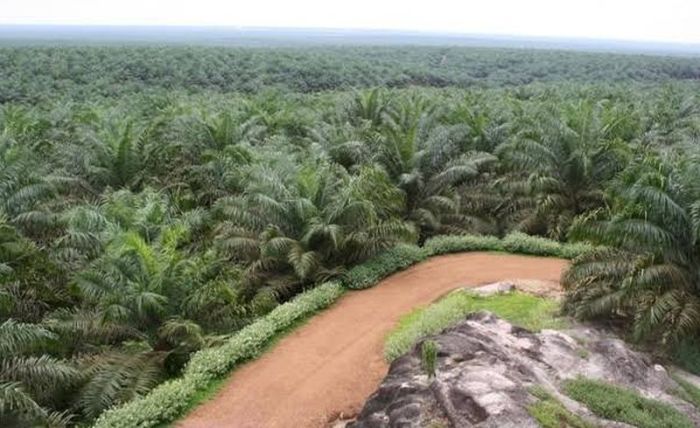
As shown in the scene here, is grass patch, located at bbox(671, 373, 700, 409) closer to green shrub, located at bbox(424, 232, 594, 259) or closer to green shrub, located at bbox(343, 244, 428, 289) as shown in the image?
green shrub, located at bbox(343, 244, 428, 289)

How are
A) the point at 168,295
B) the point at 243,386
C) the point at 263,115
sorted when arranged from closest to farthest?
1. the point at 243,386
2. the point at 168,295
3. the point at 263,115

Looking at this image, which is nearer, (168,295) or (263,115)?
(168,295)

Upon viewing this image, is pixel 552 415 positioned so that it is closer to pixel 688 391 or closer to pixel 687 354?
pixel 688 391

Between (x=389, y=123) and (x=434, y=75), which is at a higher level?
(x=389, y=123)

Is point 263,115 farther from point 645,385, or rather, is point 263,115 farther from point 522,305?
Answer: point 645,385

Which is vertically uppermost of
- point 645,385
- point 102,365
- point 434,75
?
point 645,385

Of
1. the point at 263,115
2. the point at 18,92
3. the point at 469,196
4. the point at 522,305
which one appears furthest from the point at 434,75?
the point at 522,305

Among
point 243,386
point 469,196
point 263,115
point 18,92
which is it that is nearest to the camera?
point 243,386

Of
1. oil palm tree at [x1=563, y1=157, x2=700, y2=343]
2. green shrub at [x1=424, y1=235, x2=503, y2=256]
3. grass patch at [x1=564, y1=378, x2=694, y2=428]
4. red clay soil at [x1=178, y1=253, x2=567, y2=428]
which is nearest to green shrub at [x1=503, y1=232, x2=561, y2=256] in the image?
green shrub at [x1=424, y1=235, x2=503, y2=256]
